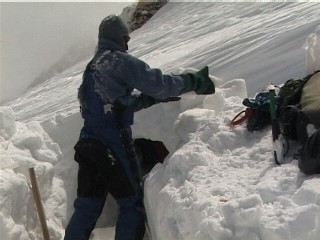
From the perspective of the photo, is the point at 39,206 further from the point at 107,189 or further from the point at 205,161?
the point at 205,161

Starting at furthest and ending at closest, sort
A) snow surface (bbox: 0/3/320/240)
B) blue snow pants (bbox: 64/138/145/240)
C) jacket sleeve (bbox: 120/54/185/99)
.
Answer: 1. blue snow pants (bbox: 64/138/145/240)
2. jacket sleeve (bbox: 120/54/185/99)
3. snow surface (bbox: 0/3/320/240)

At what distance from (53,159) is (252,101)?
1480 millimetres

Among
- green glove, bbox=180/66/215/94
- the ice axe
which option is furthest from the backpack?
the ice axe

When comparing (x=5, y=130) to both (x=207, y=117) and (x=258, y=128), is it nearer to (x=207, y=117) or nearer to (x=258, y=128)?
(x=207, y=117)

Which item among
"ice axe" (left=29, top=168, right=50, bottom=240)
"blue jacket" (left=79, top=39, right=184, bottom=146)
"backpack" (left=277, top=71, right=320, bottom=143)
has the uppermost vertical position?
"blue jacket" (left=79, top=39, right=184, bottom=146)

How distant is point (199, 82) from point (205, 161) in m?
0.52

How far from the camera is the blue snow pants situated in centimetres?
269

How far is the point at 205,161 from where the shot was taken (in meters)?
2.55

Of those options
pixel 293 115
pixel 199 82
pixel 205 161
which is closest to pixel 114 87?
pixel 199 82

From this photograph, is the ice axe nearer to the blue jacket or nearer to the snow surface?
the snow surface

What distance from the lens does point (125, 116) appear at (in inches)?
109

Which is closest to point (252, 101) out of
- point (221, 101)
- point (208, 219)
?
point (221, 101)

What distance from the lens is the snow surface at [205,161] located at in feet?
6.39

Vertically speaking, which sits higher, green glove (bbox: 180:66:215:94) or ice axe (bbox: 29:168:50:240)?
green glove (bbox: 180:66:215:94)
